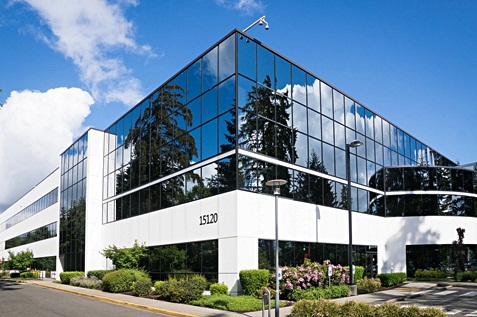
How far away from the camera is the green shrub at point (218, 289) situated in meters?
21.0

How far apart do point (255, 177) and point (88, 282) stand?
1546cm

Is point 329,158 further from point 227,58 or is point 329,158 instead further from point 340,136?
point 227,58

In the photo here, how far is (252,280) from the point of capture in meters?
20.6

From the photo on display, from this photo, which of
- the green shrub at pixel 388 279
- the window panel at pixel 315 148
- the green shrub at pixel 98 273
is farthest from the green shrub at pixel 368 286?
the green shrub at pixel 98 273

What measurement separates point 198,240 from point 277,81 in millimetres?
9736

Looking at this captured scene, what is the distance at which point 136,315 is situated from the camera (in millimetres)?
16625

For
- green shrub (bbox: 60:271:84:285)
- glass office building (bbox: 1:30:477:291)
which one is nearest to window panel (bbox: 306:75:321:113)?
glass office building (bbox: 1:30:477:291)

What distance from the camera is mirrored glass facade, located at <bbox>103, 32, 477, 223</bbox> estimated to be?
926 inches

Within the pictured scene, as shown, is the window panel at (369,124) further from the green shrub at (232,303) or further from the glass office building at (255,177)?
the green shrub at (232,303)

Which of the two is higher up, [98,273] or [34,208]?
[34,208]

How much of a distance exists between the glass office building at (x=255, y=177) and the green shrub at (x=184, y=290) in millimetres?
1540

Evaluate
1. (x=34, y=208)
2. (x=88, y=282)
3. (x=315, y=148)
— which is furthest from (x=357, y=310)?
(x=34, y=208)

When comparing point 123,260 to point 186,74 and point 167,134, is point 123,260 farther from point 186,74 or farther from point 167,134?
point 186,74

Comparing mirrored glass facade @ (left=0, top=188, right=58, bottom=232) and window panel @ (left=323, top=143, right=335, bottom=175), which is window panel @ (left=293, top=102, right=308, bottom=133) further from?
mirrored glass facade @ (left=0, top=188, right=58, bottom=232)
